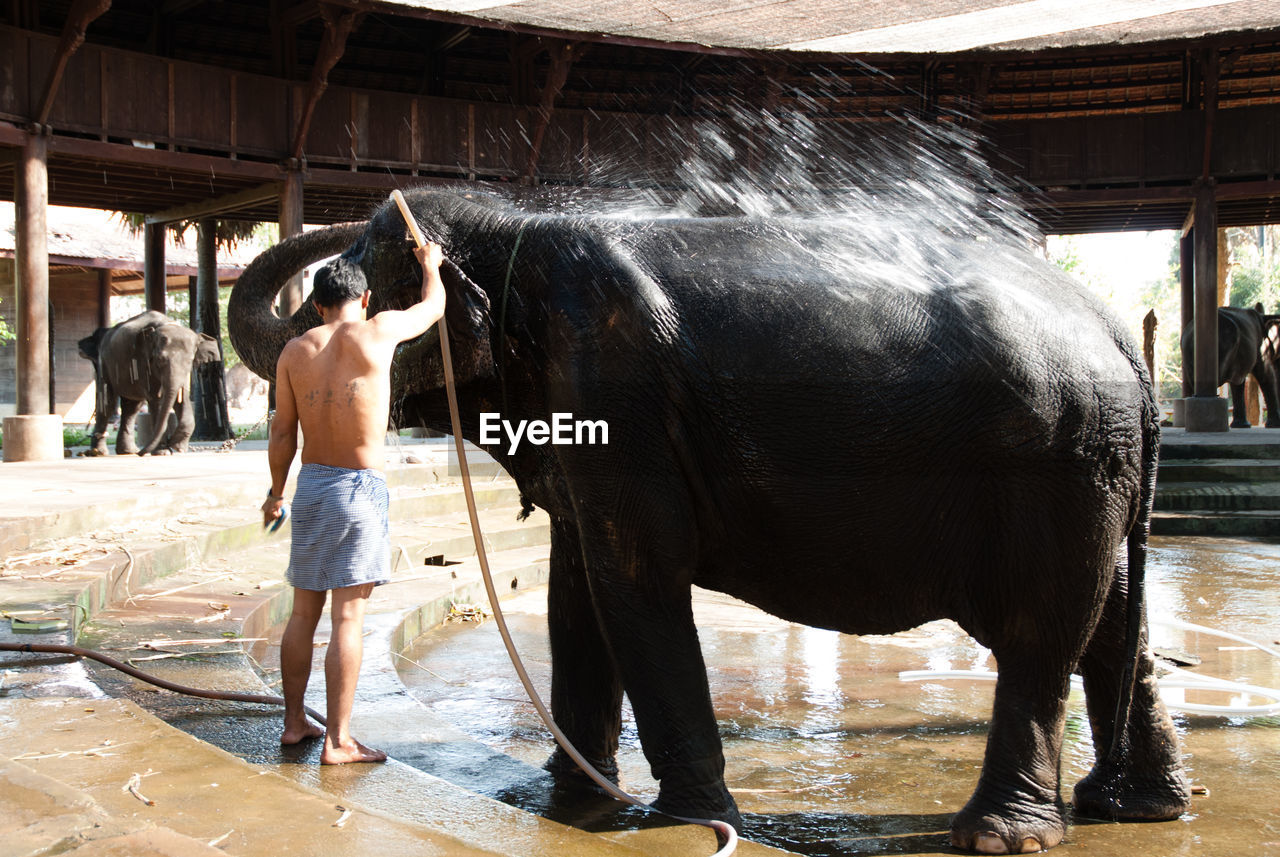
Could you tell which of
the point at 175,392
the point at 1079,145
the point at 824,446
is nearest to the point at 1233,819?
the point at 824,446

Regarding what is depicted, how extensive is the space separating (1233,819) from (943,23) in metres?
12.2

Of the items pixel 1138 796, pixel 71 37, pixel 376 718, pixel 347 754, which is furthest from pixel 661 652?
pixel 71 37

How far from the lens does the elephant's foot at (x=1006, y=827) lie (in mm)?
2955

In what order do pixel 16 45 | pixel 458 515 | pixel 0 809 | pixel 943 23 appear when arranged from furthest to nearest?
1. pixel 943 23
2. pixel 16 45
3. pixel 458 515
4. pixel 0 809

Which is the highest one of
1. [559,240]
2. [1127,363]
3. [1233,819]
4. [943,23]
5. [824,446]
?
[943,23]

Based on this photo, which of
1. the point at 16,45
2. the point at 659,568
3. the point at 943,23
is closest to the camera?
the point at 659,568

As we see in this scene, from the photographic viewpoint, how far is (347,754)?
2.96 meters

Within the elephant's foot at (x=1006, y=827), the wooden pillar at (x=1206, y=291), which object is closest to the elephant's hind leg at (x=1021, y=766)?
the elephant's foot at (x=1006, y=827)

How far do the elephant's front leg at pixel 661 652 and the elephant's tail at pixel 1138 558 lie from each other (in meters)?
1.16

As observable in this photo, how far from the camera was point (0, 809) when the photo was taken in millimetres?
2092

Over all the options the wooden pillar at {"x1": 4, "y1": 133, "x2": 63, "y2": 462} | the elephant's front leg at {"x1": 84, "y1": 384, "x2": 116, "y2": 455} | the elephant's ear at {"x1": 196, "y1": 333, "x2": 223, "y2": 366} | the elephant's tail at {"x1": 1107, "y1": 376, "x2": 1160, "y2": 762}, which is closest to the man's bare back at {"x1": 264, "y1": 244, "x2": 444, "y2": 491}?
the elephant's tail at {"x1": 1107, "y1": 376, "x2": 1160, "y2": 762}

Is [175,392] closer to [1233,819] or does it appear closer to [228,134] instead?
[228,134]

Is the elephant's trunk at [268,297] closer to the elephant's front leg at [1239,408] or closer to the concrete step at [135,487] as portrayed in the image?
the concrete step at [135,487]

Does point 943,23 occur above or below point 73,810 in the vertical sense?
above
